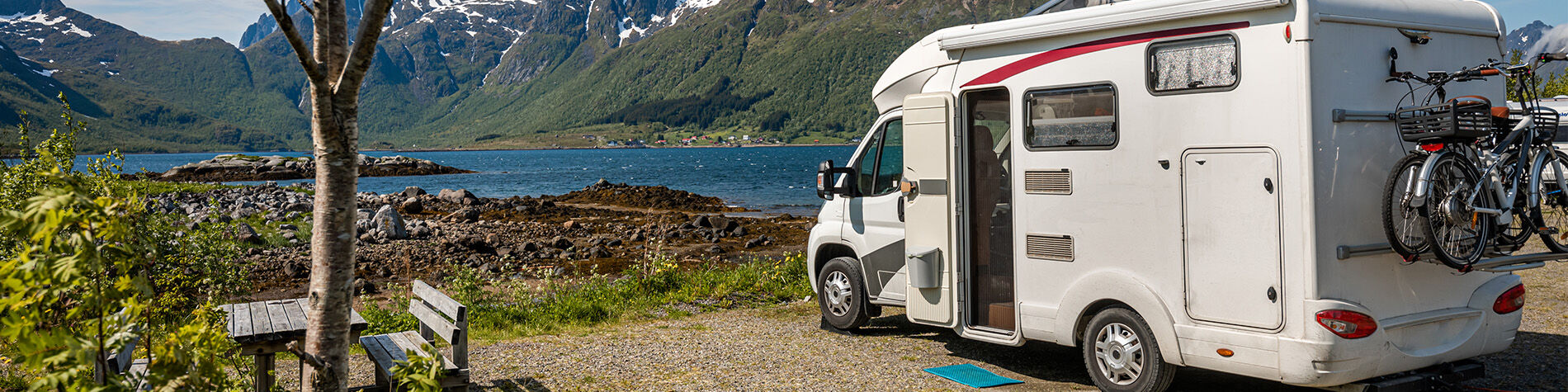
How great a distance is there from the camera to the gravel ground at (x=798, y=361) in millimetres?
7340

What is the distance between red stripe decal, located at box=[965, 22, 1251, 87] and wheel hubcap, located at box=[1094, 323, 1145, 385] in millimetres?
1828

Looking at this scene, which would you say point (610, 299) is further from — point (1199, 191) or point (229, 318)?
point (1199, 191)

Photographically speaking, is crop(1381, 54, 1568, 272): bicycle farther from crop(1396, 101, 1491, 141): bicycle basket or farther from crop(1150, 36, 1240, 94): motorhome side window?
crop(1150, 36, 1240, 94): motorhome side window

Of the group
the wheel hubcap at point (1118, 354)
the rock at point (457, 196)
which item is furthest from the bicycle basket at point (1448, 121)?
the rock at point (457, 196)

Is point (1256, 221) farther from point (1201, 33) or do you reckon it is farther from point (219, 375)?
point (219, 375)

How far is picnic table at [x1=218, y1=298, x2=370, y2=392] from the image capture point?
19.0ft

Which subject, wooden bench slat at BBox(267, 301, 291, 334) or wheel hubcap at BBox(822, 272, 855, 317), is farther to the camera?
wheel hubcap at BBox(822, 272, 855, 317)

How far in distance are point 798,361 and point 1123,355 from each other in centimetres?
266

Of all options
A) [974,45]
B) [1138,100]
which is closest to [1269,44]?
[1138,100]

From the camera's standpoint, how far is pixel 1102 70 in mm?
6613

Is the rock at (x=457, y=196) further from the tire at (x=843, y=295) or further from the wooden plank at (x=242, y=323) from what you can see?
the wooden plank at (x=242, y=323)

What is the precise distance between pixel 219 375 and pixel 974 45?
215 inches

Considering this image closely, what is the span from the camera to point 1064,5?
24.5ft

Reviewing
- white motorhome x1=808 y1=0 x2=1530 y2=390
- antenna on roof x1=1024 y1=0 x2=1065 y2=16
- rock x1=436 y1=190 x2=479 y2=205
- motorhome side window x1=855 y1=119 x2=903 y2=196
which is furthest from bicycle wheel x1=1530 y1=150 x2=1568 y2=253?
rock x1=436 y1=190 x2=479 y2=205
